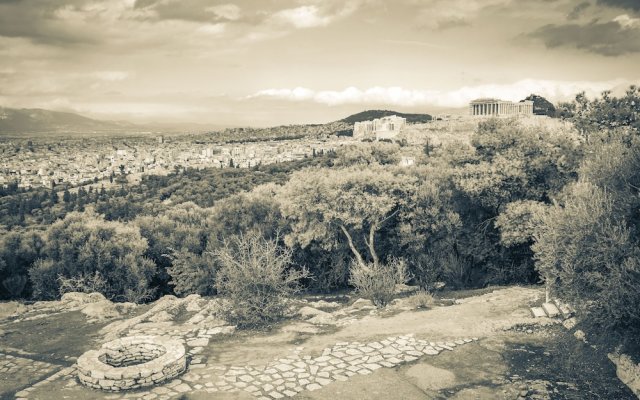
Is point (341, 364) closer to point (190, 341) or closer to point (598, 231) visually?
point (190, 341)

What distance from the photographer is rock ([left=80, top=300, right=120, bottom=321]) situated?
48.2ft

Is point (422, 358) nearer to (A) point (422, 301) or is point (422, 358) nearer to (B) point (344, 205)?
(A) point (422, 301)

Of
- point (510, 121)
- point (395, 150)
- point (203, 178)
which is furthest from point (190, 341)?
point (203, 178)

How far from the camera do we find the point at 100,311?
1506 centimetres

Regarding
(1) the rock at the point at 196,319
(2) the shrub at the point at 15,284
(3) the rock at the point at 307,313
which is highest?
(1) the rock at the point at 196,319

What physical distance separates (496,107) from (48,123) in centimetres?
14665

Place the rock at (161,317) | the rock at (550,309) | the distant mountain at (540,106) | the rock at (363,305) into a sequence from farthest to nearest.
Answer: the distant mountain at (540,106) < the rock at (363,305) < the rock at (161,317) < the rock at (550,309)

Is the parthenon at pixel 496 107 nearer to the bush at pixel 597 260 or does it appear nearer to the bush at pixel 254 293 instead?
the bush at pixel 597 260

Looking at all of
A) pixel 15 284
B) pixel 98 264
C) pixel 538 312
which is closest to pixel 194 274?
→ pixel 98 264

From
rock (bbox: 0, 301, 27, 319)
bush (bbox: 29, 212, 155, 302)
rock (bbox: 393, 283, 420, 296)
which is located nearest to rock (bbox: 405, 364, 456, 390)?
rock (bbox: 393, 283, 420, 296)

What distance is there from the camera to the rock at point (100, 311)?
14698 millimetres

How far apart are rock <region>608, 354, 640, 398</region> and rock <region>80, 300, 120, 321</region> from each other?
1394 centimetres

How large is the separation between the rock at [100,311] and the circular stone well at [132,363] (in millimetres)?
4773

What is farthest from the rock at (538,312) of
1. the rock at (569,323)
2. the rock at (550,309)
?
the rock at (569,323)
